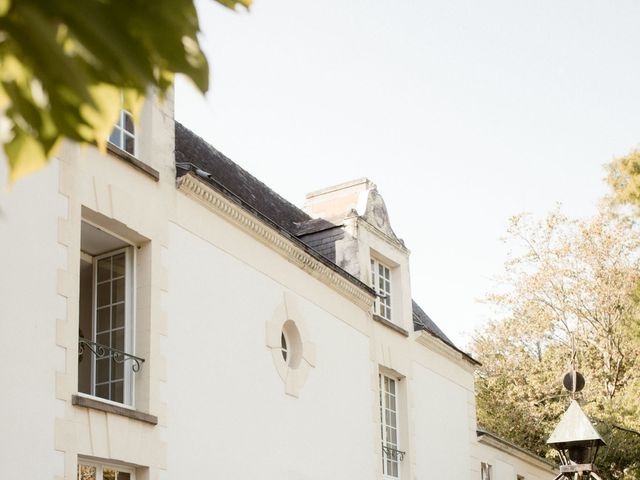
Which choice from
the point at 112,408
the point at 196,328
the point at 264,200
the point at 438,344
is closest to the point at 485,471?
the point at 438,344

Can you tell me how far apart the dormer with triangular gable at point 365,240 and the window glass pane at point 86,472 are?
7.00 m

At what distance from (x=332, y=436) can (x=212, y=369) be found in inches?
124

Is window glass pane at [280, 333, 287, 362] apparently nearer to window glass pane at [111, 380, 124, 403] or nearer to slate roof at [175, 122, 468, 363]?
slate roof at [175, 122, 468, 363]

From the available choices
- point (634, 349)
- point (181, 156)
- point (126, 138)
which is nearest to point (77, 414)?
point (126, 138)

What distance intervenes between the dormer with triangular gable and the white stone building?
36 mm

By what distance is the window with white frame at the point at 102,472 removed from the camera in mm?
10164

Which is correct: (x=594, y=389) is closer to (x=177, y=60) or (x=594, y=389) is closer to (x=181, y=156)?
(x=181, y=156)

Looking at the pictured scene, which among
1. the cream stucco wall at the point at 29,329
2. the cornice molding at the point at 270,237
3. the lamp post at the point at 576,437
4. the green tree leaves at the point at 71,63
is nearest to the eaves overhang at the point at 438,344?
the cornice molding at the point at 270,237

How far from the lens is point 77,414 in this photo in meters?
9.77

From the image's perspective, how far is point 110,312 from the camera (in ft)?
37.3

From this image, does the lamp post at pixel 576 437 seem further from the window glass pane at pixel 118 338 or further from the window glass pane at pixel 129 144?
the window glass pane at pixel 129 144

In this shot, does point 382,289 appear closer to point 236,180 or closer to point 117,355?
point 236,180

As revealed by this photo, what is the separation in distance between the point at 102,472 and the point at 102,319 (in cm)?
176

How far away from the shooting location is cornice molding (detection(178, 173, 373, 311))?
12383mm
